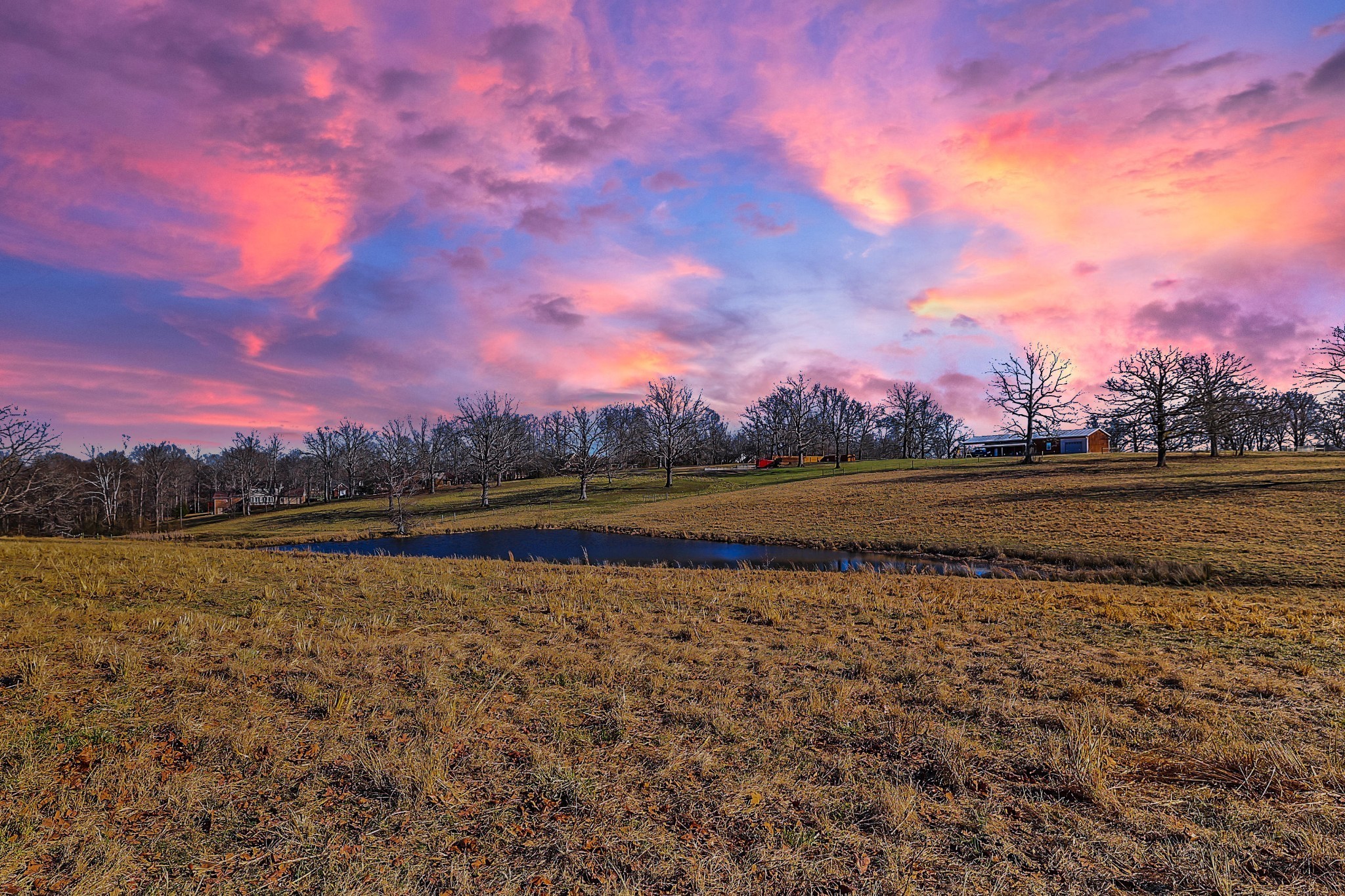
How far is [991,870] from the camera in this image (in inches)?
145

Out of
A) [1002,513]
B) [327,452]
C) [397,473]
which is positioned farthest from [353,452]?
[1002,513]

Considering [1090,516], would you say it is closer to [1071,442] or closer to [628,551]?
[628,551]

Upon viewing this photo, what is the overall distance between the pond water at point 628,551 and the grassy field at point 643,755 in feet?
38.2

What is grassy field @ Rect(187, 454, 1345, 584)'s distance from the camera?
865 inches

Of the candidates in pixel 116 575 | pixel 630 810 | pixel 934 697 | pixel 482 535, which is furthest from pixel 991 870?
pixel 482 535

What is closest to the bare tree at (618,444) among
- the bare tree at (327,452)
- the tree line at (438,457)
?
the tree line at (438,457)

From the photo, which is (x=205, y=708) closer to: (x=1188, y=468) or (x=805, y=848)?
(x=805, y=848)

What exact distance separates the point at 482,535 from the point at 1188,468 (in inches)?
2205

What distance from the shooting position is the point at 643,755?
522cm

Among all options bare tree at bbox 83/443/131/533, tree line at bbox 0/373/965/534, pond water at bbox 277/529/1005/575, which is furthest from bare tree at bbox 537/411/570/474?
bare tree at bbox 83/443/131/533

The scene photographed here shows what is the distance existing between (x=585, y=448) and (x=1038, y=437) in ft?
235

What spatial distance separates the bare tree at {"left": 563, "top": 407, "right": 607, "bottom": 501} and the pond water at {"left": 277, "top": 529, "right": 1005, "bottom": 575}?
1739 cm

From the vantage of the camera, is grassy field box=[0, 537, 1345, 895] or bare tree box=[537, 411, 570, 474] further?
bare tree box=[537, 411, 570, 474]

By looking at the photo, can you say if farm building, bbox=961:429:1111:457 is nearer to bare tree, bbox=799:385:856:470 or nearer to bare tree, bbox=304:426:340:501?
bare tree, bbox=799:385:856:470
